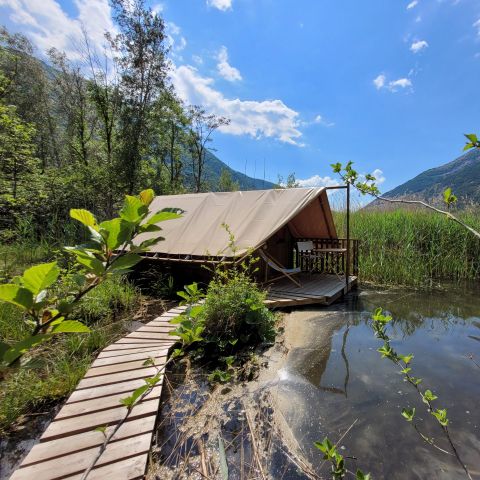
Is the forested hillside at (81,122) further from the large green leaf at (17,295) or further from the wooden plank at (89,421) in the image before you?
the large green leaf at (17,295)

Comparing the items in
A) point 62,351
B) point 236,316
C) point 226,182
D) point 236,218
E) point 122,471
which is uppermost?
point 226,182

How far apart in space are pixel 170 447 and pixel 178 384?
760 millimetres

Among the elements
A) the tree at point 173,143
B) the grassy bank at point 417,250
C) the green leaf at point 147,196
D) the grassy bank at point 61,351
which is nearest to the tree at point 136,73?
the tree at point 173,143

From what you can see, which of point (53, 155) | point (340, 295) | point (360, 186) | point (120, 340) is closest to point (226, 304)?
point (120, 340)

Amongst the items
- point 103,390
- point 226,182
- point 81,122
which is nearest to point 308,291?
point 103,390

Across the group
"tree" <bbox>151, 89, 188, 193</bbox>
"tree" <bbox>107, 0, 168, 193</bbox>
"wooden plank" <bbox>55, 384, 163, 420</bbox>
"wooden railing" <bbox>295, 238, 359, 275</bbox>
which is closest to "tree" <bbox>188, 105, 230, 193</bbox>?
"tree" <bbox>151, 89, 188, 193</bbox>

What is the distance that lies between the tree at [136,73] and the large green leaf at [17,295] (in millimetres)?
11108

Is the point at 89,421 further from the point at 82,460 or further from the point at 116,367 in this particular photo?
the point at 116,367

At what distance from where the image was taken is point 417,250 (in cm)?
736

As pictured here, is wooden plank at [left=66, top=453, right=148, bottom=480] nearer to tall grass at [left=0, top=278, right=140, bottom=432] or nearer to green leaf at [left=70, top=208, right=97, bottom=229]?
tall grass at [left=0, top=278, right=140, bottom=432]

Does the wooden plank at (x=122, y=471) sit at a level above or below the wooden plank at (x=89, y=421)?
below

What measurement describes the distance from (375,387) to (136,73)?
1276 cm

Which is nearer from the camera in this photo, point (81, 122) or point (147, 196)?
point (147, 196)

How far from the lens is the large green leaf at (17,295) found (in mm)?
475
